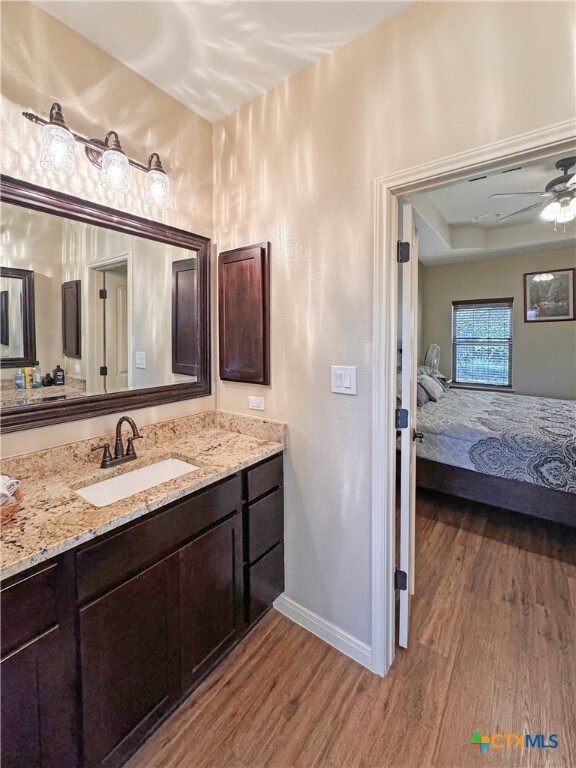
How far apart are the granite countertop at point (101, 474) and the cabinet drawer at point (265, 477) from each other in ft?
0.18

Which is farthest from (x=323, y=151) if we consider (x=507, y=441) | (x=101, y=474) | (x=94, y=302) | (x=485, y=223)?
(x=485, y=223)

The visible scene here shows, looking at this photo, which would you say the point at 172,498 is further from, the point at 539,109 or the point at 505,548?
the point at 505,548

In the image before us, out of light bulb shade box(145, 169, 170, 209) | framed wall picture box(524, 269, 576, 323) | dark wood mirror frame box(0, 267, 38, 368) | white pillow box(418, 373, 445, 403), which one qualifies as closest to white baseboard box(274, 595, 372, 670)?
dark wood mirror frame box(0, 267, 38, 368)

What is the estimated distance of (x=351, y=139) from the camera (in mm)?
1561

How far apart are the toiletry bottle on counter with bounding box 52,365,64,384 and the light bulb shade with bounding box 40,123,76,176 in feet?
2.56

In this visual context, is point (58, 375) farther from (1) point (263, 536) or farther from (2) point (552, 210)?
(2) point (552, 210)

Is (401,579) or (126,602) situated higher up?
(126,602)

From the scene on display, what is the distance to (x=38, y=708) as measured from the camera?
96cm

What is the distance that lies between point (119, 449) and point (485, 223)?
480 cm

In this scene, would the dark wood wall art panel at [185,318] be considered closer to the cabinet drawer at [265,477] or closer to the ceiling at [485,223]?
the cabinet drawer at [265,477]

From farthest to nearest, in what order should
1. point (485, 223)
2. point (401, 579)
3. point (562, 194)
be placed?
point (485, 223), point (562, 194), point (401, 579)

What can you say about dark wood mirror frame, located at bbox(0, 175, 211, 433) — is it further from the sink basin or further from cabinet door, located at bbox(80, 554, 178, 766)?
cabinet door, located at bbox(80, 554, 178, 766)

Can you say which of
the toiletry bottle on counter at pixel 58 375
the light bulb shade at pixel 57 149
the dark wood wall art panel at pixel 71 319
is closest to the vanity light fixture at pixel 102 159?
the light bulb shade at pixel 57 149

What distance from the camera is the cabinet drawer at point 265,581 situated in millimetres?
1709
